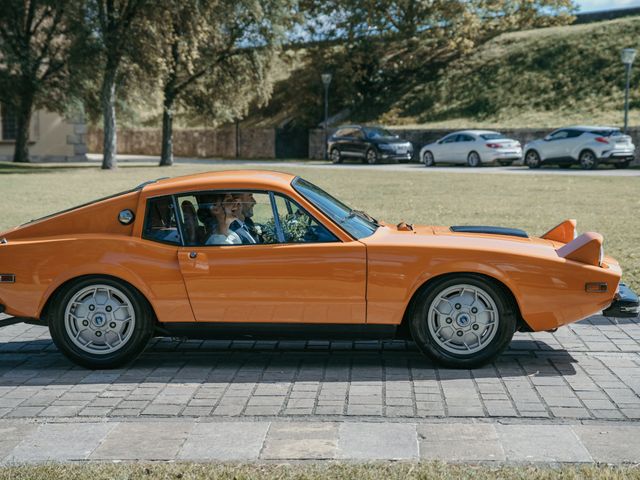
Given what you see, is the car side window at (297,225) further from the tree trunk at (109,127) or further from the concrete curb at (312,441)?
the tree trunk at (109,127)

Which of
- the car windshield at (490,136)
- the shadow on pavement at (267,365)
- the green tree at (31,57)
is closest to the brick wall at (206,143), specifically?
the green tree at (31,57)

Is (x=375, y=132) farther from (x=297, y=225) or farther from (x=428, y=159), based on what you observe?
(x=297, y=225)

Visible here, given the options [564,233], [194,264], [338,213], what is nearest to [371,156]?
[564,233]

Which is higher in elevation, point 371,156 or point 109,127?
point 109,127

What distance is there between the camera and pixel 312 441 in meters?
4.84

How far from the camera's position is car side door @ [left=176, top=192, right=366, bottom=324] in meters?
6.30

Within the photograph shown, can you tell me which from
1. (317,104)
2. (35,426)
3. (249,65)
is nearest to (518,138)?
(249,65)

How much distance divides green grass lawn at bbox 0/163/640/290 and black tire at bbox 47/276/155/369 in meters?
5.15

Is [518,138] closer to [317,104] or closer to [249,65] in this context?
[249,65]

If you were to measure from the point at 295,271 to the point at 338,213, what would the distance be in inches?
26.0

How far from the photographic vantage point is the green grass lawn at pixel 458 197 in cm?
1544

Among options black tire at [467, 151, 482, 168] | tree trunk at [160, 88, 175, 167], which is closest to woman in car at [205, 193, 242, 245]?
black tire at [467, 151, 482, 168]

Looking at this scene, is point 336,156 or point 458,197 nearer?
point 458,197

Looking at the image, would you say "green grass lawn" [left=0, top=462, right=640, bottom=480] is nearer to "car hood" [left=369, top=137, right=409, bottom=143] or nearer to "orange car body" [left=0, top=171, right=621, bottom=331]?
"orange car body" [left=0, top=171, right=621, bottom=331]
